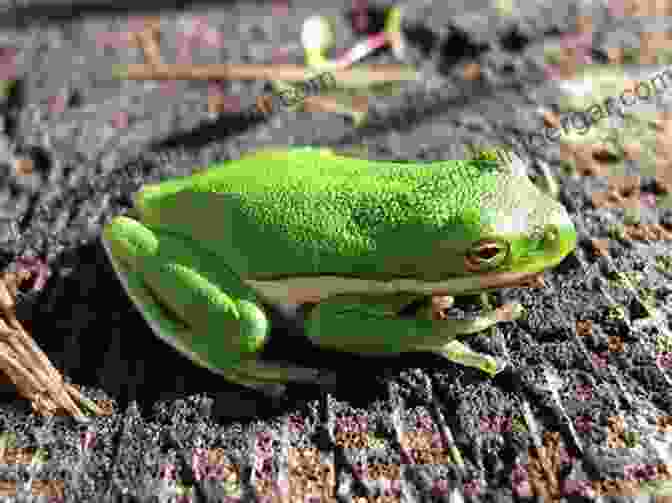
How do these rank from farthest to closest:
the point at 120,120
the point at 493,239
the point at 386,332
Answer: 1. the point at 120,120
2. the point at 386,332
3. the point at 493,239

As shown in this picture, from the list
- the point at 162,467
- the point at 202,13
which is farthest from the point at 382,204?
the point at 202,13

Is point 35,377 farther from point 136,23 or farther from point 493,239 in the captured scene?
point 136,23

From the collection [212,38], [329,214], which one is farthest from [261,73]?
[329,214]

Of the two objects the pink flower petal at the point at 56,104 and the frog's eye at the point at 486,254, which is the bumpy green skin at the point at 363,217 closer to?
the frog's eye at the point at 486,254

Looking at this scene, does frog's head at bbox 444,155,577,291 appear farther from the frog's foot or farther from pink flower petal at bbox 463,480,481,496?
pink flower petal at bbox 463,480,481,496

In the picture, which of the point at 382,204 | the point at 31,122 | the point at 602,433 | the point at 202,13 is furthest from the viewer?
the point at 202,13

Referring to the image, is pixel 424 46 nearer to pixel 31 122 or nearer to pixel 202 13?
pixel 202 13

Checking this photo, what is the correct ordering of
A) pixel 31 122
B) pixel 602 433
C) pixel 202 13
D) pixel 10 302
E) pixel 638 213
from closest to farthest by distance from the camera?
pixel 602 433 < pixel 10 302 < pixel 638 213 < pixel 31 122 < pixel 202 13
